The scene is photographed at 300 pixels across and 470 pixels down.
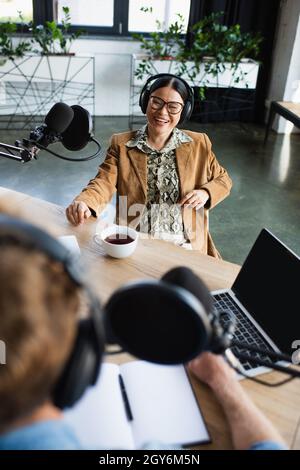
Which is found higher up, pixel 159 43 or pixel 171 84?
pixel 171 84

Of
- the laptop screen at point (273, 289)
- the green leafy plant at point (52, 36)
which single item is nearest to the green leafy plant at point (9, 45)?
the green leafy plant at point (52, 36)

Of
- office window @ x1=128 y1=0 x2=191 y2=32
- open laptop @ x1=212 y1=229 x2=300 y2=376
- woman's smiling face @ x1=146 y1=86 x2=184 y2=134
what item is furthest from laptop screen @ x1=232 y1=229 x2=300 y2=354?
office window @ x1=128 y1=0 x2=191 y2=32

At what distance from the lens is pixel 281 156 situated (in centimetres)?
488

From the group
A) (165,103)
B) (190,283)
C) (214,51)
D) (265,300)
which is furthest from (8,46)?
(190,283)

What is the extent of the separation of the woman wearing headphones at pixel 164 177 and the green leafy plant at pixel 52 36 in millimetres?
3349

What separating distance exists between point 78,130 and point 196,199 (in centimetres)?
60

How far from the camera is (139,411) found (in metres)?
0.93

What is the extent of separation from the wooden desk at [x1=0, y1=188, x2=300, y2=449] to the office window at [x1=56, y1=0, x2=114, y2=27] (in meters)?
4.20

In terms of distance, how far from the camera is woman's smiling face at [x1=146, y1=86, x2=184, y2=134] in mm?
1836

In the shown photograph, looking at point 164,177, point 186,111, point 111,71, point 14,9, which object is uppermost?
point 14,9

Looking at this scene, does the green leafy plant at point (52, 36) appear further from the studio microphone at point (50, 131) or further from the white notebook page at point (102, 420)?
the white notebook page at point (102, 420)

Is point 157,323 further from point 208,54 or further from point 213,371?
point 208,54

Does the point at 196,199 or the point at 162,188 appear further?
the point at 162,188
